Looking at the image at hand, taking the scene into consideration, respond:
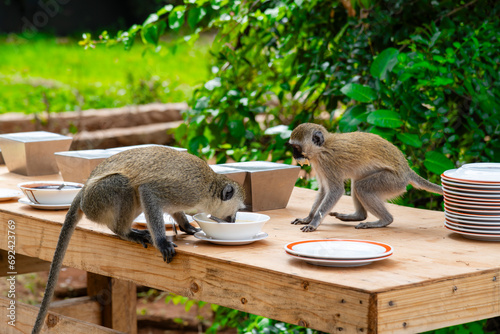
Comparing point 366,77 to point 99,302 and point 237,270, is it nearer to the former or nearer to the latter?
point 99,302

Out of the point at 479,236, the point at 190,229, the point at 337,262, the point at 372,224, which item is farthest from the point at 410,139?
the point at 337,262

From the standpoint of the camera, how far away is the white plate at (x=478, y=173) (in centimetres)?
210

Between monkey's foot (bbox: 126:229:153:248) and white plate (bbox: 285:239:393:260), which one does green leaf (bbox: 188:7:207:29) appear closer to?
monkey's foot (bbox: 126:229:153:248)

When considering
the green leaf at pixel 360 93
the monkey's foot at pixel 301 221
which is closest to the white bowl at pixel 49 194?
the monkey's foot at pixel 301 221

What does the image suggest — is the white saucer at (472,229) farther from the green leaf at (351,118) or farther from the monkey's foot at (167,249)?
the green leaf at (351,118)

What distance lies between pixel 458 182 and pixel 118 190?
1080 millimetres

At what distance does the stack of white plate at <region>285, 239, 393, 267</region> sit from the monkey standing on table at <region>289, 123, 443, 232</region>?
0.55 m

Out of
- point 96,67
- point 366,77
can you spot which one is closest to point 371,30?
point 366,77

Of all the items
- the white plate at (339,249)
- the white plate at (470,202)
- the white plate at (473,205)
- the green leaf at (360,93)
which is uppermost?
the green leaf at (360,93)

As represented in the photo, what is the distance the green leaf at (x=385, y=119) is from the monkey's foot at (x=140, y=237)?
1.15 meters

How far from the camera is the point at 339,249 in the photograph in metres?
1.91

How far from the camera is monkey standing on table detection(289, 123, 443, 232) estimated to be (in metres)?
2.51

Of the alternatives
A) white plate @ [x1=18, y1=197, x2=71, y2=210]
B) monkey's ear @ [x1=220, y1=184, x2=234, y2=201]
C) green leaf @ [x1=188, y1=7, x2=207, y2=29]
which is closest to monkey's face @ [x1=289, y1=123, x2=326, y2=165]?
monkey's ear @ [x1=220, y1=184, x2=234, y2=201]

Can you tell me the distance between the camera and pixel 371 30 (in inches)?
151
